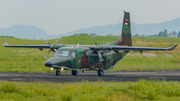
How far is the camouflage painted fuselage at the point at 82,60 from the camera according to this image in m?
29.9

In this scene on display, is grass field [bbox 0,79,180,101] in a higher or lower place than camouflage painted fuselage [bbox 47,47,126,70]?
lower

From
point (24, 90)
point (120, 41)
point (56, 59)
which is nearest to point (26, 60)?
point (120, 41)

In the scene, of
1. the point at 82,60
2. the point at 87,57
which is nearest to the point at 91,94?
the point at 82,60

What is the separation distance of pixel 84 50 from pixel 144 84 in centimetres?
1487

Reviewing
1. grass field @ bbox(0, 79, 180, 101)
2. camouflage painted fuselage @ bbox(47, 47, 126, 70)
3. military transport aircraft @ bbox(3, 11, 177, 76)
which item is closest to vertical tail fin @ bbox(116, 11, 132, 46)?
military transport aircraft @ bbox(3, 11, 177, 76)

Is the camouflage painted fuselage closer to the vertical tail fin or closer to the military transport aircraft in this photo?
the military transport aircraft

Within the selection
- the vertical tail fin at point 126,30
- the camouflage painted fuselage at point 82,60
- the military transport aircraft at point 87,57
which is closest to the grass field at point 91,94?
the military transport aircraft at point 87,57

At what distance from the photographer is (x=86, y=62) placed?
3306 centimetres

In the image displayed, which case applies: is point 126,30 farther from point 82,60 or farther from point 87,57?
point 82,60

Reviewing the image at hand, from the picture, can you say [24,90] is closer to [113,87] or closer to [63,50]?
[113,87]

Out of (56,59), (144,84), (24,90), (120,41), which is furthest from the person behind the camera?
(120,41)

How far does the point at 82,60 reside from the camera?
32594mm

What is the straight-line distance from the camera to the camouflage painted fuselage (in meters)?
29.9

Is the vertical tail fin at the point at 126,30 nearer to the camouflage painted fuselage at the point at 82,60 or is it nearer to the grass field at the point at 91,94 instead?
the camouflage painted fuselage at the point at 82,60
